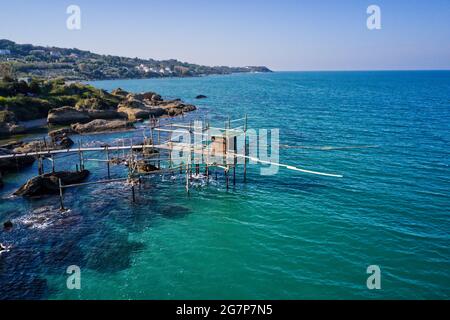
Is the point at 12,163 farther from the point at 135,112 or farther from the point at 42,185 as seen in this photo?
the point at 135,112

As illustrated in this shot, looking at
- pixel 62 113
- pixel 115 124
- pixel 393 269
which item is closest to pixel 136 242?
pixel 393 269

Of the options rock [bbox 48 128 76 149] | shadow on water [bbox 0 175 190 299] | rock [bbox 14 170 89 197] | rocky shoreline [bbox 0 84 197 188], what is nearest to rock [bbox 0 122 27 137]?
rocky shoreline [bbox 0 84 197 188]

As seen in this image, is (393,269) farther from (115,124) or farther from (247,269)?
(115,124)

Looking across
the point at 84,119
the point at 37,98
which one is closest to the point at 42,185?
the point at 84,119

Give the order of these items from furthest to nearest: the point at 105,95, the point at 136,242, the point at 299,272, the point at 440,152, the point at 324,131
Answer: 1. the point at 105,95
2. the point at 324,131
3. the point at 440,152
4. the point at 136,242
5. the point at 299,272

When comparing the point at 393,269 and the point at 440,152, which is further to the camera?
the point at 440,152

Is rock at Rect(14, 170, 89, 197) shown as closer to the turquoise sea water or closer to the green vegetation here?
the turquoise sea water

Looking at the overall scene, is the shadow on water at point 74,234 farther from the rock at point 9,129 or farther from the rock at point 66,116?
the rock at point 66,116
